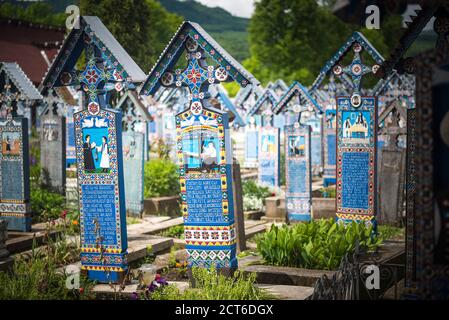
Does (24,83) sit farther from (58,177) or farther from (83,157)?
(58,177)

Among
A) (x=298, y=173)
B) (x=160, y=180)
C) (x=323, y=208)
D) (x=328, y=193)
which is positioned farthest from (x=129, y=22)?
(x=323, y=208)

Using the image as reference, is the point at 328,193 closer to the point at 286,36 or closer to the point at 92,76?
the point at 92,76

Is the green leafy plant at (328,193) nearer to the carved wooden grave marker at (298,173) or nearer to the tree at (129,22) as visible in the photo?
the carved wooden grave marker at (298,173)

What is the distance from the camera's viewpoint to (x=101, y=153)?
9055 mm

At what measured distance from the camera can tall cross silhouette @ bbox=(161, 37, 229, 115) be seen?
8773 mm

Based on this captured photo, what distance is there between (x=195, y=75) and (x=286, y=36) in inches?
1604

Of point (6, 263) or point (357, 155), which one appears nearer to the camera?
point (6, 263)

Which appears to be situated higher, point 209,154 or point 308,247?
point 209,154

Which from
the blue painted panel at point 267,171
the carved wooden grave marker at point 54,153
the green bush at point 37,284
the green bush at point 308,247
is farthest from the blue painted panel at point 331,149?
the green bush at point 37,284

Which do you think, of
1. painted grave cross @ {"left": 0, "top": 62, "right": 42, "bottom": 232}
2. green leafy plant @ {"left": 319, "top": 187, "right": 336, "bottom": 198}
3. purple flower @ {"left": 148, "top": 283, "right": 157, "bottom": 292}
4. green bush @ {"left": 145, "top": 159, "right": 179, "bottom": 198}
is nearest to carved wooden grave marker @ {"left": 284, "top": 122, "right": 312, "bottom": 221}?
green leafy plant @ {"left": 319, "top": 187, "right": 336, "bottom": 198}

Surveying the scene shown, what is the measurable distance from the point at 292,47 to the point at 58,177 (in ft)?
115

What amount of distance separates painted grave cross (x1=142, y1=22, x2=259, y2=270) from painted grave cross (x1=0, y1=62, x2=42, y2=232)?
4.13 metres

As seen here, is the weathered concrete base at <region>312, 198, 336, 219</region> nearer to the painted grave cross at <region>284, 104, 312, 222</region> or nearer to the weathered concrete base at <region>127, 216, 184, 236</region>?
the painted grave cross at <region>284, 104, 312, 222</region>
